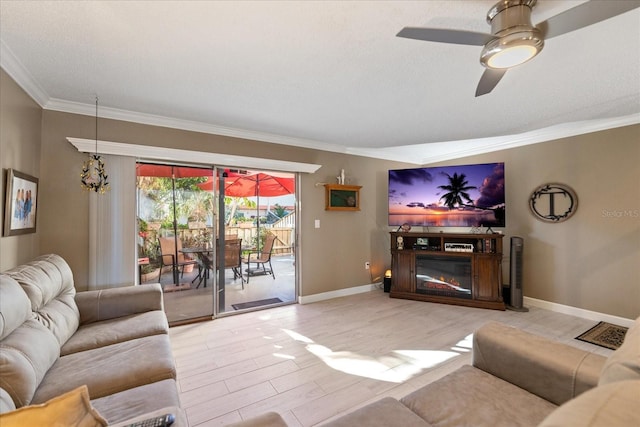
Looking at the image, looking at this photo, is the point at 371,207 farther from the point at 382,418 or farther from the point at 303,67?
the point at 382,418

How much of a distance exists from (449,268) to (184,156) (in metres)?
3.85

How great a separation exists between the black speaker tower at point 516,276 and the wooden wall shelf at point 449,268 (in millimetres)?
170

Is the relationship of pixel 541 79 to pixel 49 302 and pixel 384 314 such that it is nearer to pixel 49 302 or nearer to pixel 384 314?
pixel 384 314

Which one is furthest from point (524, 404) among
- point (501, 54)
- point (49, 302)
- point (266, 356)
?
point (49, 302)

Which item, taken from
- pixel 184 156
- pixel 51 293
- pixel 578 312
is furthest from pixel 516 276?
pixel 51 293

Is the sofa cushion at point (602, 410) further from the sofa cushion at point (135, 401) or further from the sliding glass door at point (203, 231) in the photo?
the sliding glass door at point (203, 231)

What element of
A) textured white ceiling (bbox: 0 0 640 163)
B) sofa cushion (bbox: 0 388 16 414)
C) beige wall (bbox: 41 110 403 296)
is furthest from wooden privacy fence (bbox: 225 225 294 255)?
sofa cushion (bbox: 0 388 16 414)

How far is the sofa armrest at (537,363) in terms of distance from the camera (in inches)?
46.7

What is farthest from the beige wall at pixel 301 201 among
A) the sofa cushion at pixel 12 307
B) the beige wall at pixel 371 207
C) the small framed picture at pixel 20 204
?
the sofa cushion at pixel 12 307

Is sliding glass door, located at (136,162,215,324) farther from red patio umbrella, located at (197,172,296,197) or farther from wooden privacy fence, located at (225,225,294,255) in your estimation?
wooden privacy fence, located at (225,225,294,255)

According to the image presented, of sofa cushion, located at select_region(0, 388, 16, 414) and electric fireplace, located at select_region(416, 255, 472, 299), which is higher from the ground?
sofa cushion, located at select_region(0, 388, 16, 414)

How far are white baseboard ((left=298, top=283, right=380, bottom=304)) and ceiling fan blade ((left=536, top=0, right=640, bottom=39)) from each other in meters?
3.68

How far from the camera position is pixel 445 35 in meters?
1.41

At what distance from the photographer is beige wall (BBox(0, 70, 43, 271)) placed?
2.00m
